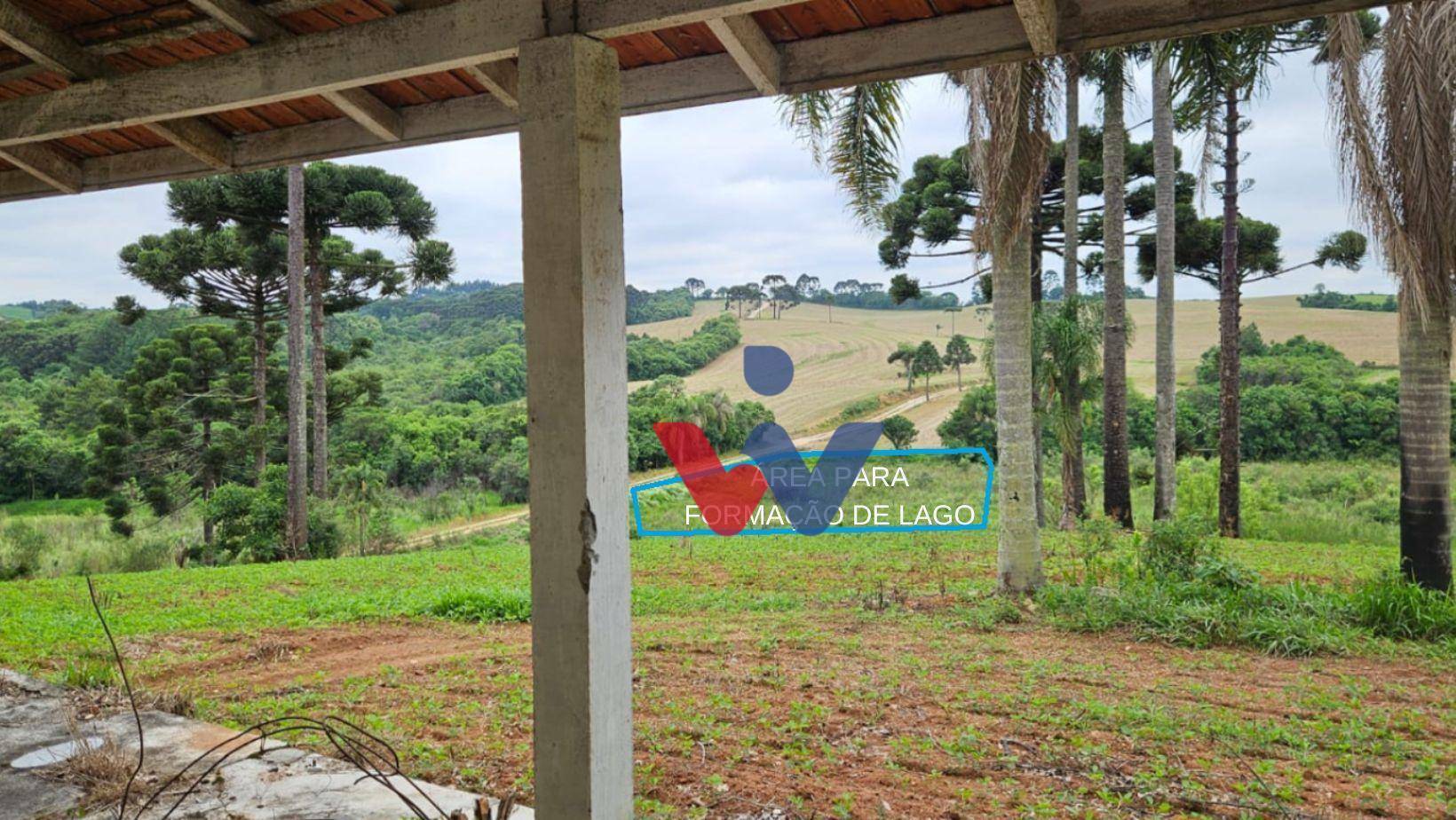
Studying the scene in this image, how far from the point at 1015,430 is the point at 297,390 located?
10.8 metres

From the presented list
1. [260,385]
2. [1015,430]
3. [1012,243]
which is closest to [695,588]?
[1015,430]

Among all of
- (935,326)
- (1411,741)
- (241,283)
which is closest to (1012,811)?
(1411,741)

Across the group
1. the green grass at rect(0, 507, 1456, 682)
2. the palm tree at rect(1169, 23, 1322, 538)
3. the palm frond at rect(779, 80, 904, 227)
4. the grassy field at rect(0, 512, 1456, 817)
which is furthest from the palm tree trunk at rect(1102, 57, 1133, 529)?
the palm frond at rect(779, 80, 904, 227)

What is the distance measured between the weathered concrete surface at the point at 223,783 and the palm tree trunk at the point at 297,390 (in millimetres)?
9582

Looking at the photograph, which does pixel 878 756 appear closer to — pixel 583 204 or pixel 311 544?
pixel 583 204

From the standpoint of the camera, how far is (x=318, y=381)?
15141mm

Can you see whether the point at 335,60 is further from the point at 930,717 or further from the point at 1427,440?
the point at 1427,440

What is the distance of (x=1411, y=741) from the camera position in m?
3.90

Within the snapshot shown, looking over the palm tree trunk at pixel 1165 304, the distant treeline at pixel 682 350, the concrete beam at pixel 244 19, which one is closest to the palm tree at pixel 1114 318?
the palm tree trunk at pixel 1165 304

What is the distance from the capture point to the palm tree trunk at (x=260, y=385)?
631 inches

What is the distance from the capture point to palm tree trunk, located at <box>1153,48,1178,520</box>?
37.0 ft

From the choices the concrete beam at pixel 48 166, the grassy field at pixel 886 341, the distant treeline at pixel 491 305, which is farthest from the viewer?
the distant treeline at pixel 491 305

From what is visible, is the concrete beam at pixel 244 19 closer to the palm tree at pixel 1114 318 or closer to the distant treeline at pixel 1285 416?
the palm tree at pixel 1114 318

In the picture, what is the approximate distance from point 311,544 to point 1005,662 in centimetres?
1132
